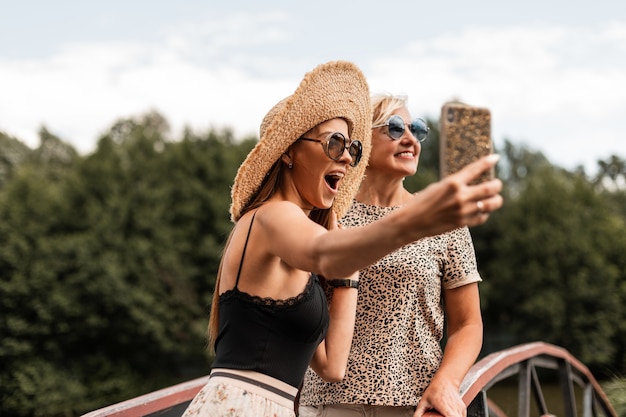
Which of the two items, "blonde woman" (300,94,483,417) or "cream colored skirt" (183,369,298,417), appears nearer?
"cream colored skirt" (183,369,298,417)

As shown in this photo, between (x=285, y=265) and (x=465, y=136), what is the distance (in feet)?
5.13

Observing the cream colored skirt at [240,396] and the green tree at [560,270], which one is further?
the green tree at [560,270]

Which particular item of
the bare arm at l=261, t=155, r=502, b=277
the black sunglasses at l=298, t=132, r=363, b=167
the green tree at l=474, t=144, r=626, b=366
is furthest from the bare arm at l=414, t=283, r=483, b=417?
the green tree at l=474, t=144, r=626, b=366

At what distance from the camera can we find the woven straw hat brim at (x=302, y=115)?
6.60ft

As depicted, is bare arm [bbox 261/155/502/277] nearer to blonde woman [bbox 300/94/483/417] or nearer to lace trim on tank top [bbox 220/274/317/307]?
lace trim on tank top [bbox 220/274/317/307]

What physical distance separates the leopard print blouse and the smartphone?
2.33ft

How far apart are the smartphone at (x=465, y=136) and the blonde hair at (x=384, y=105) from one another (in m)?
0.57

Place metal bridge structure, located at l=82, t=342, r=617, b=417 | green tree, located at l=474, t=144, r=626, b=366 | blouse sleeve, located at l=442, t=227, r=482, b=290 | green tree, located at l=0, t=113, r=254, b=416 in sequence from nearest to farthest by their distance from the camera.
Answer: blouse sleeve, located at l=442, t=227, r=482, b=290 → metal bridge structure, located at l=82, t=342, r=617, b=417 → green tree, located at l=0, t=113, r=254, b=416 → green tree, located at l=474, t=144, r=626, b=366

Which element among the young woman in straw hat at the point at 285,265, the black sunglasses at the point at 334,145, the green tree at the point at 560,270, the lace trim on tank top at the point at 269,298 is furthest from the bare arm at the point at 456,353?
the green tree at the point at 560,270

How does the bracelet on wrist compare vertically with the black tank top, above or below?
above

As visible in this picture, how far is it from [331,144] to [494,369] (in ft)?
5.55

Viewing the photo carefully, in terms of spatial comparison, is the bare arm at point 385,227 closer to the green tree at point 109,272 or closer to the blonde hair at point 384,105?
the blonde hair at point 384,105

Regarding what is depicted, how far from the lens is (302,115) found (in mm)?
2014

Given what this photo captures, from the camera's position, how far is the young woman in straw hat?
73.6 inches
